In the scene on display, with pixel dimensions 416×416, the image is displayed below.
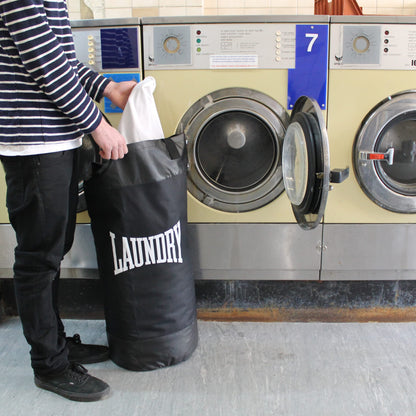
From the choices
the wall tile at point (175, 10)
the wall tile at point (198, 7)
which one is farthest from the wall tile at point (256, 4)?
the wall tile at point (175, 10)

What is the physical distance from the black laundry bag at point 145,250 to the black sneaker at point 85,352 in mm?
72

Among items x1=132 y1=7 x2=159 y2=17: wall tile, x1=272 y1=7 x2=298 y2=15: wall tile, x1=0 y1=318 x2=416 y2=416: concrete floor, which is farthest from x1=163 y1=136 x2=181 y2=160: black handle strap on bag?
x1=272 y1=7 x2=298 y2=15: wall tile

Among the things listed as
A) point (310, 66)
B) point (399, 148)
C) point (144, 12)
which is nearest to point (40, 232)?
point (310, 66)

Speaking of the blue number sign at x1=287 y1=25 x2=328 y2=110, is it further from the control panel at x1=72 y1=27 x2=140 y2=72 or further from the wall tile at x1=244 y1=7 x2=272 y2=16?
the wall tile at x1=244 y1=7 x2=272 y2=16

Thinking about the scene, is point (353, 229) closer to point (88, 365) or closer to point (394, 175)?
point (394, 175)

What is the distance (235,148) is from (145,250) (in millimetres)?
578

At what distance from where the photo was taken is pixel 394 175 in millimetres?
1695

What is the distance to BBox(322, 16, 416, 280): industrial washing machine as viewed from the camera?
63.2 inches

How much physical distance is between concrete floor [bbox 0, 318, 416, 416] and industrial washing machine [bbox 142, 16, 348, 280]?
301mm

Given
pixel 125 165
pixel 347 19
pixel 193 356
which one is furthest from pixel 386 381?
pixel 347 19

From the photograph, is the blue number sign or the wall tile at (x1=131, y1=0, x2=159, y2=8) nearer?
the blue number sign

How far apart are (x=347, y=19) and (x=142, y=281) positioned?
126cm

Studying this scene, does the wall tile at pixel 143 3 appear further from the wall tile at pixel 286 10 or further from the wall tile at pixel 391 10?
the wall tile at pixel 391 10

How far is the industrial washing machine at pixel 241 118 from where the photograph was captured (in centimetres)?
161
